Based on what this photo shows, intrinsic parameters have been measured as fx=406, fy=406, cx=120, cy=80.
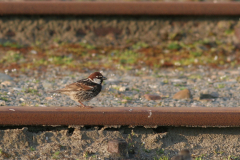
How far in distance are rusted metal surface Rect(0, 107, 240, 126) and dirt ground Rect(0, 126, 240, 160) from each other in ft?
0.46

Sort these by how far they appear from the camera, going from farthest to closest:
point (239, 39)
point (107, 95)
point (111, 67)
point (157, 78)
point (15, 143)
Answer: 1. point (239, 39)
2. point (111, 67)
3. point (157, 78)
4. point (107, 95)
5. point (15, 143)

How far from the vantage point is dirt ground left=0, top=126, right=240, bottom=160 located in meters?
4.17

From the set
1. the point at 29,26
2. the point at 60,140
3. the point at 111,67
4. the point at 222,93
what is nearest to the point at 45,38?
the point at 29,26

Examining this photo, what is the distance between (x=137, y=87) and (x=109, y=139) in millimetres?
2500

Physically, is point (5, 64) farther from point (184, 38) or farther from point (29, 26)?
point (184, 38)

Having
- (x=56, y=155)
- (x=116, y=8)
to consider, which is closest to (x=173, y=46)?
(x=116, y=8)

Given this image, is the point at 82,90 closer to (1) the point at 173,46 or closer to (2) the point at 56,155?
(2) the point at 56,155

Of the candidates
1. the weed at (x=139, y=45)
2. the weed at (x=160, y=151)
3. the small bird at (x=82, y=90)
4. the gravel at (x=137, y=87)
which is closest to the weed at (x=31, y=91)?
the gravel at (x=137, y=87)

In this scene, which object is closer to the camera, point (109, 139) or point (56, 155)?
point (56, 155)

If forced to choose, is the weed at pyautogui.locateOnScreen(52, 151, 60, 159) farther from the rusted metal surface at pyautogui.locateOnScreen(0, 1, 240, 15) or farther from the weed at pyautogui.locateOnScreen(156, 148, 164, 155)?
the rusted metal surface at pyautogui.locateOnScreen(0, 1, 240, 15)

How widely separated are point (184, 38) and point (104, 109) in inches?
173

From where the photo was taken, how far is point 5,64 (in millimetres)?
7660

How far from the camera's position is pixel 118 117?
4285 millimetres

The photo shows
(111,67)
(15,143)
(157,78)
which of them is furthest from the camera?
(111,67)
